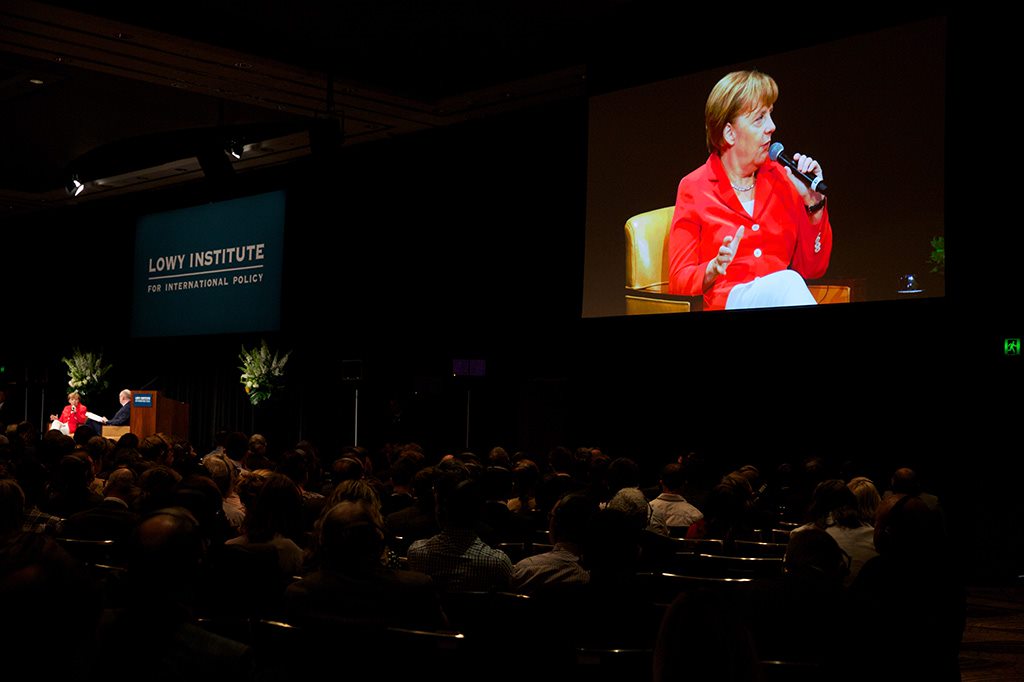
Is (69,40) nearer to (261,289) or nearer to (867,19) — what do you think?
(261,289)

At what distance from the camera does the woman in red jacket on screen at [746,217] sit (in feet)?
29.0

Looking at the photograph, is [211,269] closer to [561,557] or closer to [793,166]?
[793,166]

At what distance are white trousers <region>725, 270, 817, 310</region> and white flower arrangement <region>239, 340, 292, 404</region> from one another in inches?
313

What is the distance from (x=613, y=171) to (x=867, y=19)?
2848 mm

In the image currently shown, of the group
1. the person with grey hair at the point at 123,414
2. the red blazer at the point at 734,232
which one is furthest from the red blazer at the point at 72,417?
the red blazer at the point at 734,232

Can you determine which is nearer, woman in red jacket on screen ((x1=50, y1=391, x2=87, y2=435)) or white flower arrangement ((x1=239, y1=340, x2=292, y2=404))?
white flower arrangement ((x1=239, y1=340, x2=292, y2=404))

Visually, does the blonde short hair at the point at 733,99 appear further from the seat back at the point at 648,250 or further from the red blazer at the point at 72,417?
the red blazer at the point at 72,417

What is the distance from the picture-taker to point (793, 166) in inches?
351

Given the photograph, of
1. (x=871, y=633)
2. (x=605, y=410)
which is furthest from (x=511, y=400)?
(x=871, y=633)

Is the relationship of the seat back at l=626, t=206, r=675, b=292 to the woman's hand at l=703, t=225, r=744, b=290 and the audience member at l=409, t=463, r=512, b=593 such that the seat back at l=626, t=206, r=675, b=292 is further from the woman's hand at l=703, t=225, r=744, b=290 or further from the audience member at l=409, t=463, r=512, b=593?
the audience member at l=409, t=463, r=512, b=593

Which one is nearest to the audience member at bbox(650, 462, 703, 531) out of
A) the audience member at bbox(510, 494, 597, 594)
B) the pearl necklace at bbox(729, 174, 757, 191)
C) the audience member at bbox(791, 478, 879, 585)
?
the audience member at bbox(791, 478, 879, 585)

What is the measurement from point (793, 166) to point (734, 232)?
0.77 meters

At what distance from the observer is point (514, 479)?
23.2 ft

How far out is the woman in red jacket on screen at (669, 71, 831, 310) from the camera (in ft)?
29.0
